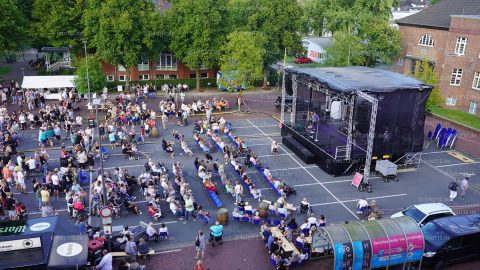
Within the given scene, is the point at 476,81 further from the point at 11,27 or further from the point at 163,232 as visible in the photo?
the point at 11,27

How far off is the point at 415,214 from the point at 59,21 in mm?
39008

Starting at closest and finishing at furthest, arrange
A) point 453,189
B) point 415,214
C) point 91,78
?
point 415,214 < point 453,189 < point 91,78

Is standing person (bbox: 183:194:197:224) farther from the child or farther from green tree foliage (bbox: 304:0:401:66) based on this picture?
green tree foliage (bbox: 304:0:401:66)

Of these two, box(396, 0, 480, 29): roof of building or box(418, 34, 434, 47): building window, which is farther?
box(418, 34, 434, 47): building window

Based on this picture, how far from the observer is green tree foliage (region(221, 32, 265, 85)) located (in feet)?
128

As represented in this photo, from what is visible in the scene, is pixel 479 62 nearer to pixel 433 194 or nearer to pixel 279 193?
pixel 433 194

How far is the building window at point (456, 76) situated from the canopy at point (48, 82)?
3449 centimetres

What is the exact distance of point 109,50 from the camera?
41.0m

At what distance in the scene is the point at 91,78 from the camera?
36.7m

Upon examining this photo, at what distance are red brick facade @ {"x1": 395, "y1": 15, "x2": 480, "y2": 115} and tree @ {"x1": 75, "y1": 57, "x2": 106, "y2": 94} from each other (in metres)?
31.2

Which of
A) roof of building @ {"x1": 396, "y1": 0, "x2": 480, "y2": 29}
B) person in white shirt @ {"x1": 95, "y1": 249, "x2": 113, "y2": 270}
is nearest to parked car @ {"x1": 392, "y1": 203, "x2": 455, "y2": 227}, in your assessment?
person in white shirt @ {"x1": 95, "y1": 249, "x2": 113, "y2": 270}

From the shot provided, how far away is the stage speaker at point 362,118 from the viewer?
2530 centimetres

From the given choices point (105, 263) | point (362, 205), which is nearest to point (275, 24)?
point (362, 205)

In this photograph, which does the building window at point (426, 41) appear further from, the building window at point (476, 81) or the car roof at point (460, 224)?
the car roof at point (460, 224)
